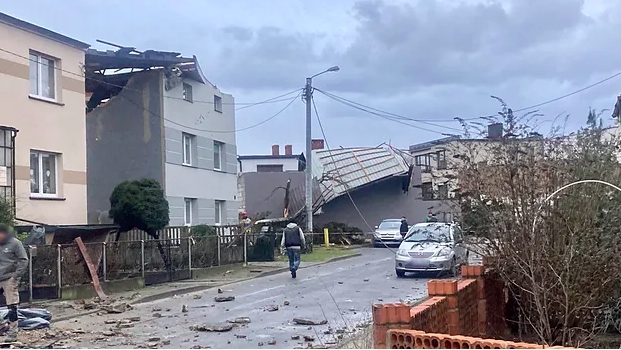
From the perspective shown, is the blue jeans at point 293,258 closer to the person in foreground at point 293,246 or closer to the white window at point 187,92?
the person in foreground at point 293,246

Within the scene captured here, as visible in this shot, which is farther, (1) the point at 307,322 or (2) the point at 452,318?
(1) the point at 307,322

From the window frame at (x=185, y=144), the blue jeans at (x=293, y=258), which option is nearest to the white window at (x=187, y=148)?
the window frame at (x=185, y=144)

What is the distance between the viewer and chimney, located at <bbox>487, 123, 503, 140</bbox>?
975 centimetres

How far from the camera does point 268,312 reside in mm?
14672

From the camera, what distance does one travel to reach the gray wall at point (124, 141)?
28750 mm

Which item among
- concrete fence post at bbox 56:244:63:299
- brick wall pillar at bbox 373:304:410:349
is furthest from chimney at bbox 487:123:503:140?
concrete fence post at bbox 56:244:63:299

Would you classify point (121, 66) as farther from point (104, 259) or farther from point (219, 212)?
point (104, 259)

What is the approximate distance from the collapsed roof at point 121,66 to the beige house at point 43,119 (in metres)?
2.71

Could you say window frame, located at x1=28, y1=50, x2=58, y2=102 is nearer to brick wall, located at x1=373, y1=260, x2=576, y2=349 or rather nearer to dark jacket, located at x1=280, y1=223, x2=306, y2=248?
dark jacket, located at x1=280, y1=223, x2=306, y2=248

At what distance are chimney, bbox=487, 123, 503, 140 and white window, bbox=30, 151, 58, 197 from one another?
48.8 feet

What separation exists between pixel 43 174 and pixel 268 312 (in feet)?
33.9

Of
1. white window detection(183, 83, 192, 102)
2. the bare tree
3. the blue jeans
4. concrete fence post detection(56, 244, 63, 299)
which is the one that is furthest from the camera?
white window detection(183, 83, 192, 102)

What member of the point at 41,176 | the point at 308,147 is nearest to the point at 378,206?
the point at 308,147

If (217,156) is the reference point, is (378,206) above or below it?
below
